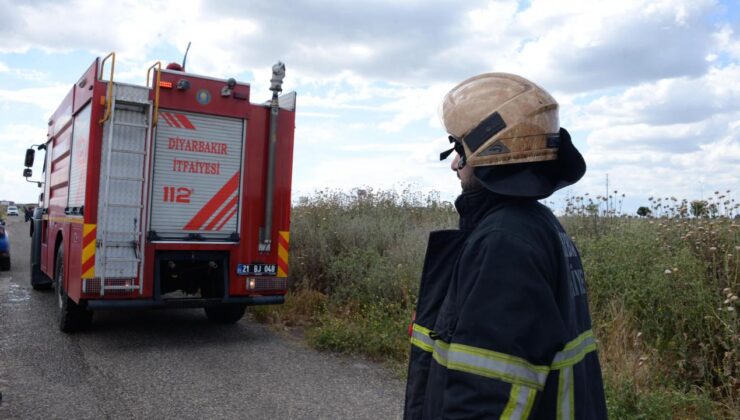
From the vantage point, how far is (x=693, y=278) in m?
5.50

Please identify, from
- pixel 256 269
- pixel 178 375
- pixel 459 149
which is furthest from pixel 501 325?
pixel 256 269

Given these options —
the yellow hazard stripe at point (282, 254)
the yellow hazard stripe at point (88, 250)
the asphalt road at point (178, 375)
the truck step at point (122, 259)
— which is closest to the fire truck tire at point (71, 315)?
the asphalt road at point (178, 375)

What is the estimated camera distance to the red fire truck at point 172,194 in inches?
281

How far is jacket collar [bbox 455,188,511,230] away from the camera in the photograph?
1.90 m

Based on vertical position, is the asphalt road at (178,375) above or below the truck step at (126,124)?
below

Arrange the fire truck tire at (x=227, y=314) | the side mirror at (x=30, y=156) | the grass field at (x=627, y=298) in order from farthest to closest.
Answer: the side mirror at (x=30, y=156), the fire truck tire at (x=227, y=314), the grass field at (x=627, y=298)

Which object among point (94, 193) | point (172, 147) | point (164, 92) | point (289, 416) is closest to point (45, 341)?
point (94, 193)

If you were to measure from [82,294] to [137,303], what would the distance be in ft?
1.93

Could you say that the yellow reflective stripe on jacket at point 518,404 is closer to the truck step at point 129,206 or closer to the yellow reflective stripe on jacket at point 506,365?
the yellow reflective stripe on jacket at point 506,365

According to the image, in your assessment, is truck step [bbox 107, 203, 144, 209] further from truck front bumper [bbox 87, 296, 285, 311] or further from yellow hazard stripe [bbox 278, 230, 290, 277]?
yellow hazard stripe [bbox 278, 230, 290, 277]

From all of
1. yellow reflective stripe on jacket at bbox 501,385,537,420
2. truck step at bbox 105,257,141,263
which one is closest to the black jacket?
yellow reflective stripe on jacket at bbox 501,385,537,420

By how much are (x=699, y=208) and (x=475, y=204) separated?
587 centimetres

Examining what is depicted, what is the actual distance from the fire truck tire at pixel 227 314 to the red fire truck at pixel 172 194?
0.67 m

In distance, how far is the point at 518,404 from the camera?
156cm
